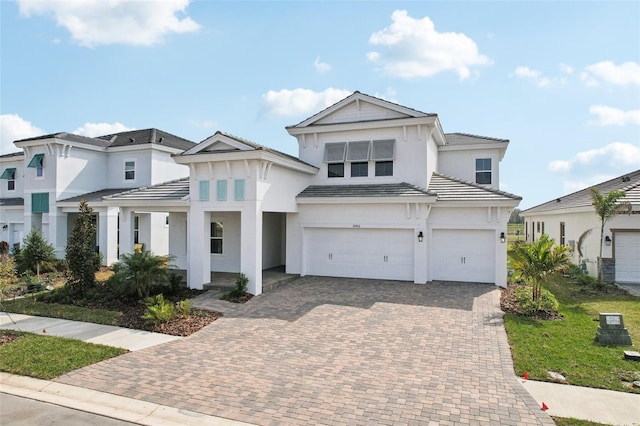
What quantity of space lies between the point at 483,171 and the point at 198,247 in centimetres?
1460

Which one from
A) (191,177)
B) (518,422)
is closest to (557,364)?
(518,422)

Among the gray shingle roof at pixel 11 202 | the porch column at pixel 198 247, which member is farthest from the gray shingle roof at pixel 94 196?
the porch column at pixel 198 247

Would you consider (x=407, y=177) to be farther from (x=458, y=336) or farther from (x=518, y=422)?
(x=518, y=422)

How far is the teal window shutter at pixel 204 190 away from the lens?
45.2ft

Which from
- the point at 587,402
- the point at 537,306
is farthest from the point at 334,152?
the point at 587,402

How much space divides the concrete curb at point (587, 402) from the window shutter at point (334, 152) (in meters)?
12.1

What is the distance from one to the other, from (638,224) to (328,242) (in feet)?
43.0

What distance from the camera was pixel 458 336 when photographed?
894cm

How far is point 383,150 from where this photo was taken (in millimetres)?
16453

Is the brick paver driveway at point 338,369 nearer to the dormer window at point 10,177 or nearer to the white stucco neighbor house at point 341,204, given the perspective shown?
the white stucco neighbor house at point 341,204

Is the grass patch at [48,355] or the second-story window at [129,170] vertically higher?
the second-story window at [129,170]

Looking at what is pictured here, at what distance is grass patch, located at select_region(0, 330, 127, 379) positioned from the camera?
7.28m

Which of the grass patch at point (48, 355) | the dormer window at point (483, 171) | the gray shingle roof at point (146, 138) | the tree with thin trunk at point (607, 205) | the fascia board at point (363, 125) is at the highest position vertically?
the gray shingle roof at point (146, 138)

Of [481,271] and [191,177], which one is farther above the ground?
[191,177]
